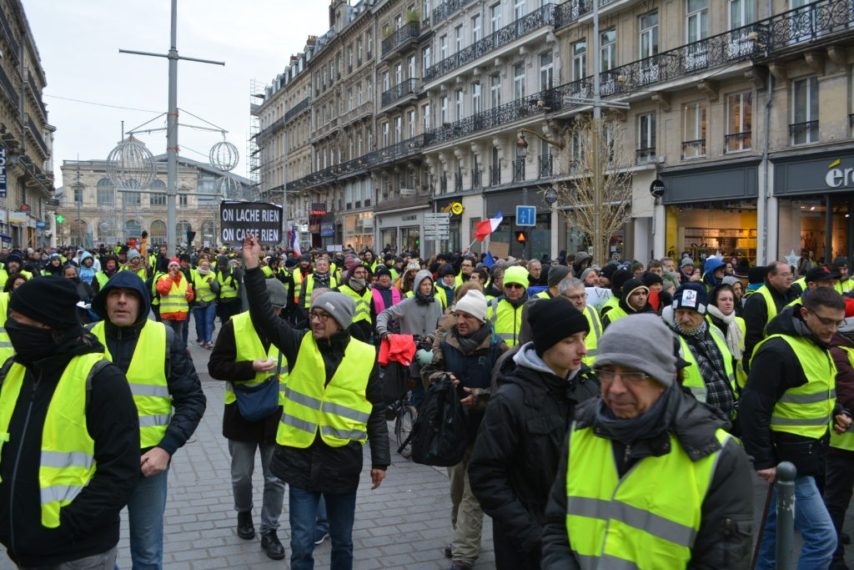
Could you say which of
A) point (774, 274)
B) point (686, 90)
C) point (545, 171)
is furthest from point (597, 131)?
point (774, 274)

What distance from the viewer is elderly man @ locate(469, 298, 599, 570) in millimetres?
3195

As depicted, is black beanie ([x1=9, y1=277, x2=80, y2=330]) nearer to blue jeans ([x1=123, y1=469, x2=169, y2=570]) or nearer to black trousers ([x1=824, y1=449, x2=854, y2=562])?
blue jeans ([x1=123, y1=469, x2=169, y2=570])

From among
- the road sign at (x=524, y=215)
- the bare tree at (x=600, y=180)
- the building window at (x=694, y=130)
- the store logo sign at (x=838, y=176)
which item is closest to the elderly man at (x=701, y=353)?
the bare tree at (x=600, y=180)

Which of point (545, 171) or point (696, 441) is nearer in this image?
point (696, 441)

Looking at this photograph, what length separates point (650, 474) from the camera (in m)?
2.38

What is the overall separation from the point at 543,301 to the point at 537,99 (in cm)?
2908

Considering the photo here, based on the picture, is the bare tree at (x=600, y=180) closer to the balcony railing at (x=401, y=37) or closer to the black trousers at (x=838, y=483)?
the black trousers at (x=838, y=483)

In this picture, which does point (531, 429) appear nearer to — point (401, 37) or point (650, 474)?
point (650, 474)

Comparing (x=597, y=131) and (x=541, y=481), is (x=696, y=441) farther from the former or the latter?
(x=597, y=131)

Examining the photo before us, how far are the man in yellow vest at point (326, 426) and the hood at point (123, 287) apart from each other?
2.93 feet

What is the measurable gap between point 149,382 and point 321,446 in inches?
39.6

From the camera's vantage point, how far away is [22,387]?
317 centimetres

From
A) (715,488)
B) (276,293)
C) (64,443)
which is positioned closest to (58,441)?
(64,443)

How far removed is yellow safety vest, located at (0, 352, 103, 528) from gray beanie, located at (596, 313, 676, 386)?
2055 mm
